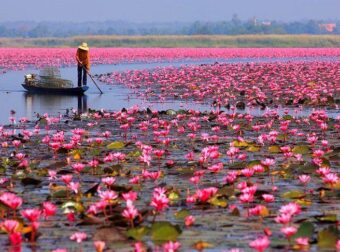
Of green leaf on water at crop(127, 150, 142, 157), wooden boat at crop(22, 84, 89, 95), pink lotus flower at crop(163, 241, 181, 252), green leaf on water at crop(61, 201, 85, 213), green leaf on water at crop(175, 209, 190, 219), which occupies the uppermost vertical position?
pink lotus flower at crop(163, 241, 181, 252)

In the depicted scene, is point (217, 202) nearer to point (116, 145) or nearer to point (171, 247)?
point (171, 247)

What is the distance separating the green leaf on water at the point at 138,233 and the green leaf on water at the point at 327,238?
1.48 metres

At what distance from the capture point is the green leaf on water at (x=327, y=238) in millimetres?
7227

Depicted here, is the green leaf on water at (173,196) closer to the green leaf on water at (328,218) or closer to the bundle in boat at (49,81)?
the green leaf on water at (328,218)

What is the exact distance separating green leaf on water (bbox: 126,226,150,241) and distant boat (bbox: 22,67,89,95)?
75.9ft

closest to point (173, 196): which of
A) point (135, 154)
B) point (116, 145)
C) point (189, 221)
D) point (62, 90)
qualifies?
point (189, 221)

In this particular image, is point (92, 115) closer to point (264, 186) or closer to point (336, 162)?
point (336, 162)

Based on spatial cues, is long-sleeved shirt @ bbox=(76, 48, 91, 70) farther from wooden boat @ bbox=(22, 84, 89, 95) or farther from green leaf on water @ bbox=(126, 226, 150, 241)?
green leaf on water @ bbox=(126, 226, 150, 241)

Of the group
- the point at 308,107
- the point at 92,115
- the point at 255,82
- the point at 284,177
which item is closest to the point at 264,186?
the point at 284,177

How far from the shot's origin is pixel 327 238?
7.26 meters

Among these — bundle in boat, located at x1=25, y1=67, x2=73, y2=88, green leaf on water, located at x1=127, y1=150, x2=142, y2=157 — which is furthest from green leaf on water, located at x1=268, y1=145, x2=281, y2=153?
bundle in boat, located at x1=25, y1=67, x2=73, y2=88

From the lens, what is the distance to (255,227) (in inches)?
319

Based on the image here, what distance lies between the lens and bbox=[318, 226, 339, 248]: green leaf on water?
285 inches

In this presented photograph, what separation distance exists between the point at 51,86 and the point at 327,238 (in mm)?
25288
